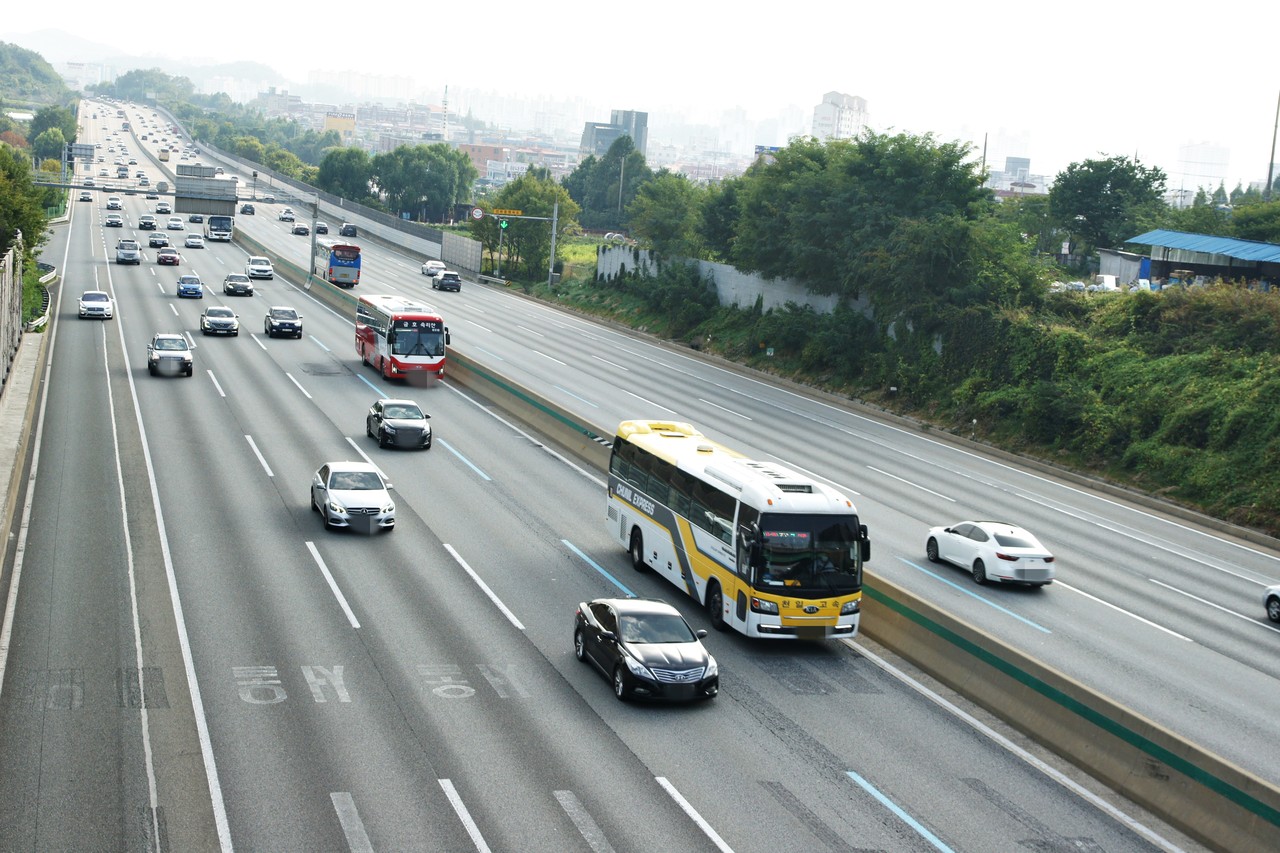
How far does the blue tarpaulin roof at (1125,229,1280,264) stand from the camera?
61188mm

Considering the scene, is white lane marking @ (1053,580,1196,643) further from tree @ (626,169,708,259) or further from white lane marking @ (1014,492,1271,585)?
tree @ (626,169,708,259)

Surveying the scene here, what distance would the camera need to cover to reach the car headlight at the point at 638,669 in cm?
2000

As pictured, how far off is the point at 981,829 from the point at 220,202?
4237 inches

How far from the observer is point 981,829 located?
16359mm

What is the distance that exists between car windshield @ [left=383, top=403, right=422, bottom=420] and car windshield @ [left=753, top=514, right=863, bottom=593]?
20482 mm

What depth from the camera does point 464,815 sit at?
51.9 ft

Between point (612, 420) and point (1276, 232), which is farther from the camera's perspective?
point (1276, 232)

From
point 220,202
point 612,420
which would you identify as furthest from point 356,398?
point 220,202

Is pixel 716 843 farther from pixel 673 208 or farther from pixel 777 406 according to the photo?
pixel 673 208

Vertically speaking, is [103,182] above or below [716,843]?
above

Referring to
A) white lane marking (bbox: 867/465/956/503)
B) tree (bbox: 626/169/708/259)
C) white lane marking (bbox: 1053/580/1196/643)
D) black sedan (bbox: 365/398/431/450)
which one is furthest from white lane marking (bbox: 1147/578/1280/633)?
tree (bbox: 626/169/708/259)

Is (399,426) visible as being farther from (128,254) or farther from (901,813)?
(128,254)

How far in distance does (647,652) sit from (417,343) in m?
35.3

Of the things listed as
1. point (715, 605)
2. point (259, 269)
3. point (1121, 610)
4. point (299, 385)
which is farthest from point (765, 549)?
point (259, 269)
